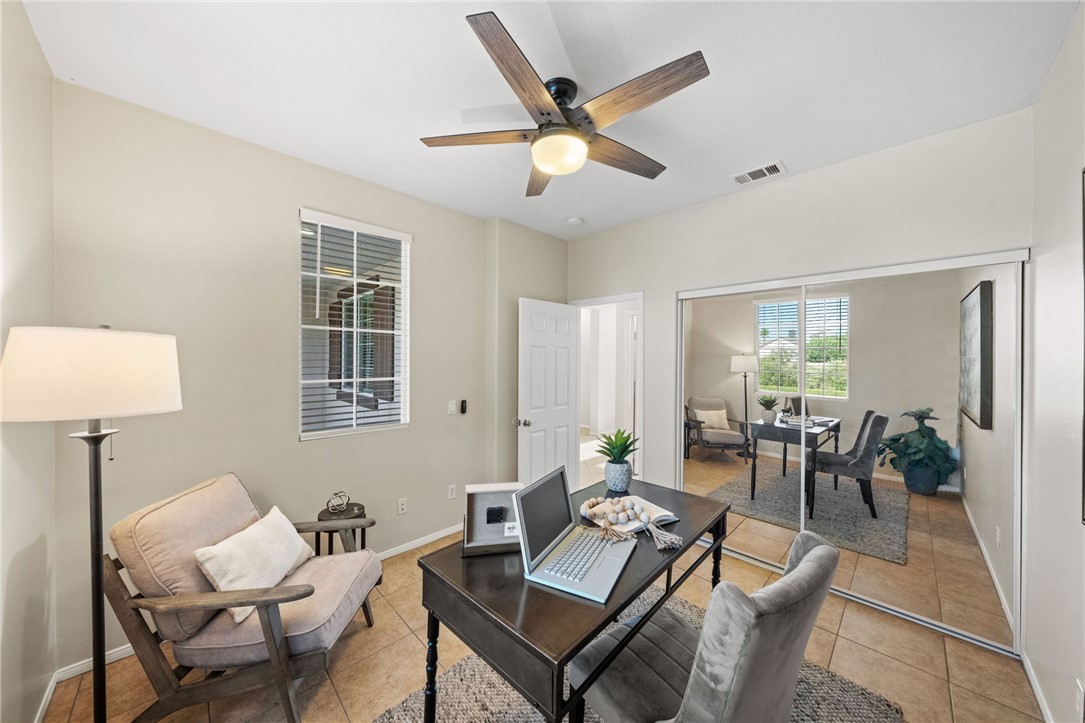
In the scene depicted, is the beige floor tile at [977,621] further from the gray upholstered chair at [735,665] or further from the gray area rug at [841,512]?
the gray upholstered chair at [735,665]

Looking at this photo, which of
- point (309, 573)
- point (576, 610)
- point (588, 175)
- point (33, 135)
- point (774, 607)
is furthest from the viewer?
point (588, 175)

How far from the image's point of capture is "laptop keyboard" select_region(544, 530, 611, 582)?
1.31 meters

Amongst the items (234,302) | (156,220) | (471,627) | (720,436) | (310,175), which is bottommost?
(471,627)

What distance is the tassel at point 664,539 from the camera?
4.88ft

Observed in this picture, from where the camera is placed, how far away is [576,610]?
115 cm

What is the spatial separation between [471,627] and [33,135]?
101 inches

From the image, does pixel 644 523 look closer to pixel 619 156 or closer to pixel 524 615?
pixel 524 615

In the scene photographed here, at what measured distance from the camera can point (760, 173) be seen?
272 centimetres

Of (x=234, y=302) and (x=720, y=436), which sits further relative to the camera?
(x=720, y=436)

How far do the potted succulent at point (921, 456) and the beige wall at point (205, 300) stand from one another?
3.22 m

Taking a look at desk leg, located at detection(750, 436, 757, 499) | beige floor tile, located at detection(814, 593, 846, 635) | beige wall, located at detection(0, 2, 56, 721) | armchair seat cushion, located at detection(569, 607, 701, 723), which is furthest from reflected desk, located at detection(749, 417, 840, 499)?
beige wall, located at detection(0, 2, 56, 721)

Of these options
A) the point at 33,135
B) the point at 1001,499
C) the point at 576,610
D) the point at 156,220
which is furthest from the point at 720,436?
the point at 33,135

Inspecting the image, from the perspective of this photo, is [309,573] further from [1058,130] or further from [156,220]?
[1058,130]

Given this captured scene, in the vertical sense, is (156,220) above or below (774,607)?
above
